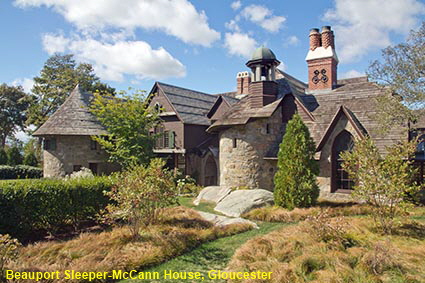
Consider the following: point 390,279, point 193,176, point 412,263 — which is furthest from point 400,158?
point 193,176

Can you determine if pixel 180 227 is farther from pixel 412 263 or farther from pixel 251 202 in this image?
pixel 412 263

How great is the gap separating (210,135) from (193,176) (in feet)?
13.7

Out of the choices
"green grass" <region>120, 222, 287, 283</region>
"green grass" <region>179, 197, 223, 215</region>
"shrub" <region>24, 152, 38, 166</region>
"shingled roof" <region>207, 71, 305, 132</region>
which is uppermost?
"shingled roof" <region>207, 71, 305, 132</region>

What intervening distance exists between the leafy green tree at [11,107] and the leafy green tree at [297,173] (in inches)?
1700

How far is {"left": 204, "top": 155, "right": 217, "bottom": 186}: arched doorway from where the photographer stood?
2612cm

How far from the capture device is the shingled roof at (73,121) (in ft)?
79.5

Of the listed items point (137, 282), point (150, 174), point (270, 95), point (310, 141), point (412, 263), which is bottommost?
point (137, 282)

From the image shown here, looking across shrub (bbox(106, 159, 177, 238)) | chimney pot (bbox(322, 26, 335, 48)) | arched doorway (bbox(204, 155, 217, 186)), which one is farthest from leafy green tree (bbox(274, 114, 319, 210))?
chimney pot (bbox(322, 26, 335, 48))

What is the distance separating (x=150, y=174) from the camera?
10.4 meters

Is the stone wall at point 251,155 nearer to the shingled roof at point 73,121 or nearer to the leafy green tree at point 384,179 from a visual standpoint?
the leafy green tree at point 384,179

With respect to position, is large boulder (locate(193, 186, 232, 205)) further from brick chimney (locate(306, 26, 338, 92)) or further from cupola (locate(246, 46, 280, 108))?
brick chimney (locate(306, 26, 338, 92))

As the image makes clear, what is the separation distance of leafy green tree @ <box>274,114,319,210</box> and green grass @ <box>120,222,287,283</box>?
144 inches

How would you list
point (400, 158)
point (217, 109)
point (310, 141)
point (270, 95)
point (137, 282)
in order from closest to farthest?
1. point (137, 282)
2. point (400, 158)
3. point (310, 141)
4. point (270, 95)
5. point (217, 109)

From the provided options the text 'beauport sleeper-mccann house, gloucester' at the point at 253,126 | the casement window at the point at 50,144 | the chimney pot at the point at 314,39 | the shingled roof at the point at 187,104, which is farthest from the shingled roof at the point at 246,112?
the casement window at the point at 50,144
